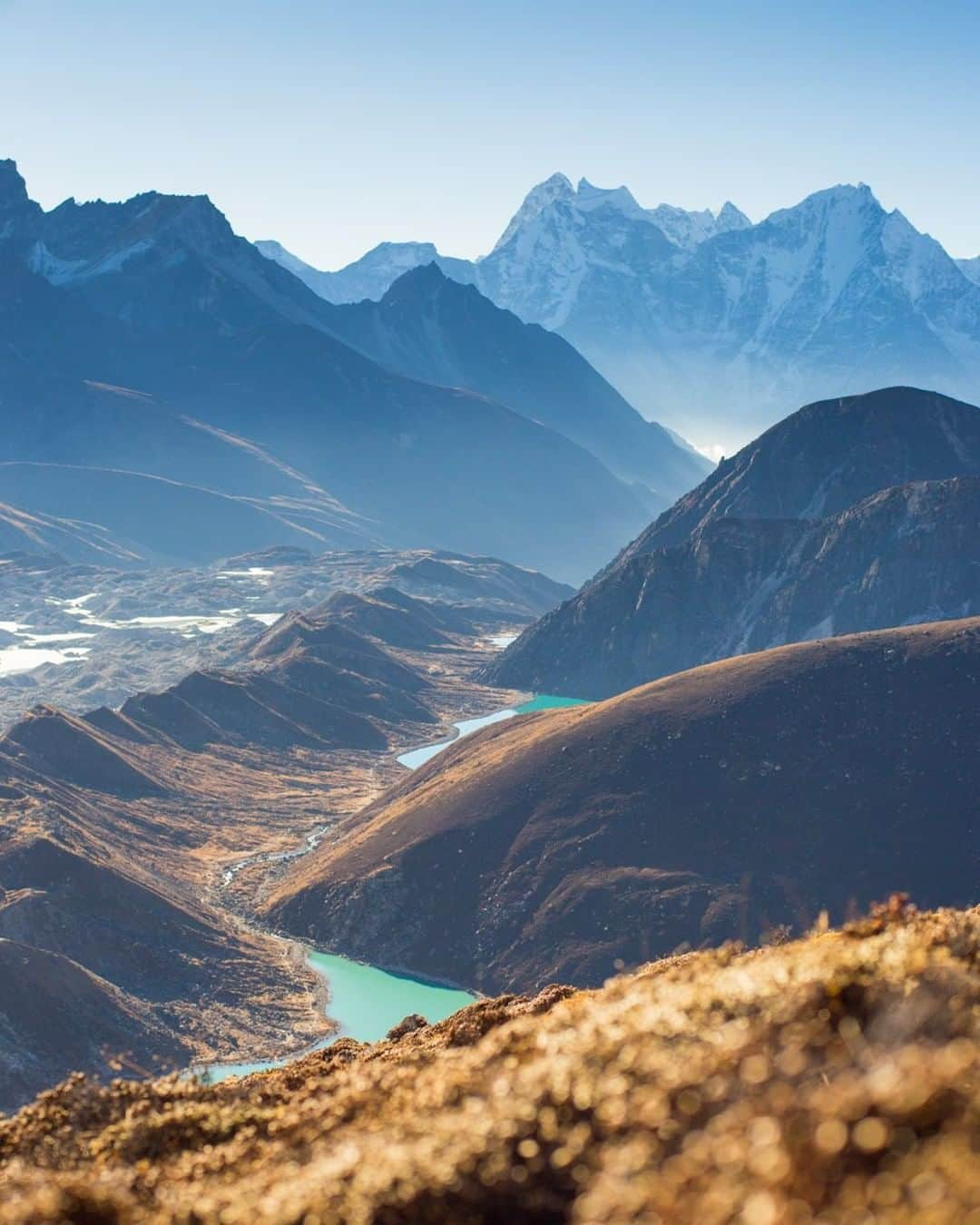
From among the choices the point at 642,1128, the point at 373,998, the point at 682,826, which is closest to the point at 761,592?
the point at 682,826

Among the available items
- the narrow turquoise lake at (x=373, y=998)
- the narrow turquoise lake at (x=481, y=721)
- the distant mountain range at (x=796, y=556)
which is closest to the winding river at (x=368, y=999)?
the narrow turquoise lake at (x=373, y=998)

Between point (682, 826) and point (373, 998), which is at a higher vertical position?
point (682, 826)

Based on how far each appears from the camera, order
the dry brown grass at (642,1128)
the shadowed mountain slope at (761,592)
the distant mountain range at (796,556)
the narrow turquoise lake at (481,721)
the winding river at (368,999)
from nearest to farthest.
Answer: the dry brown grass at (642,1128) < the winding river at (368,999) < the narrow turquoise lake at (481,721) < the shadowed mountain slope at (761,592) < the distant mountain range at (796,556)

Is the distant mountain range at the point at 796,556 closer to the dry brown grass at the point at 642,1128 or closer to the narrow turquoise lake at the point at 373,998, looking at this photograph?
the narrow turquoise lake at the point at 373,998

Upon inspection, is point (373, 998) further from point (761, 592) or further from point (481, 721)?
point (761, 592)

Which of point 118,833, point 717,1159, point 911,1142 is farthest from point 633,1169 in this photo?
point 118,833

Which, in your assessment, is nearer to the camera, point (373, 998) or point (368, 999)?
point (368, 999)

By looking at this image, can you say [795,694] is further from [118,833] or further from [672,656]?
[672,656]
